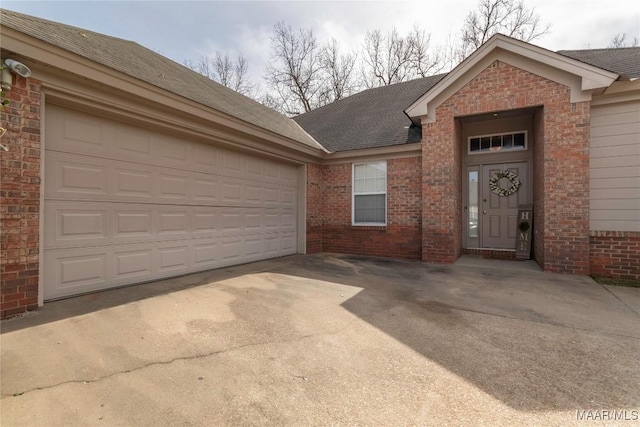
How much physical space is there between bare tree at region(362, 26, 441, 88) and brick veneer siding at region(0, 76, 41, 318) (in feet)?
61.8

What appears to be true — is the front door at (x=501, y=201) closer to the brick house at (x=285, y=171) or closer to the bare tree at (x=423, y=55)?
the brick house at (x=285, y=171)

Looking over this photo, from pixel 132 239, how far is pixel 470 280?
19.3 ft

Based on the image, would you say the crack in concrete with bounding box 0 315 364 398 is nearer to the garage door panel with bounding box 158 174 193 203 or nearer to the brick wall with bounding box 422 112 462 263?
the garage door panel with bounding box 158 174 193 203

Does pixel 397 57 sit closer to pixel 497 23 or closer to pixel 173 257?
pixel 497 23

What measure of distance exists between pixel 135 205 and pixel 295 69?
18.5m

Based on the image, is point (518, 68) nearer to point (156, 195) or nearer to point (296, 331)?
point (296, 331)

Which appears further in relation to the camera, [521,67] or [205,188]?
[521,67]

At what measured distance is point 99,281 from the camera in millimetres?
4277

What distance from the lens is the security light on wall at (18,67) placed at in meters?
3.19

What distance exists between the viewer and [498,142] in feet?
24.9

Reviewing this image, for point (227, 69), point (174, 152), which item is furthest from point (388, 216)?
point (227, 69)

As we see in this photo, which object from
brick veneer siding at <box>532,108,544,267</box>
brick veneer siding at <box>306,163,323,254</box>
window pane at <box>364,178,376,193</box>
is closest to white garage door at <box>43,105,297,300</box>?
brick veneer siding at <box>306,163,323,254</box>

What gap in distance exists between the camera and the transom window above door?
7.38 m

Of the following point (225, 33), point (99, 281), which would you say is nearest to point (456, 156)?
point (99, 281)
